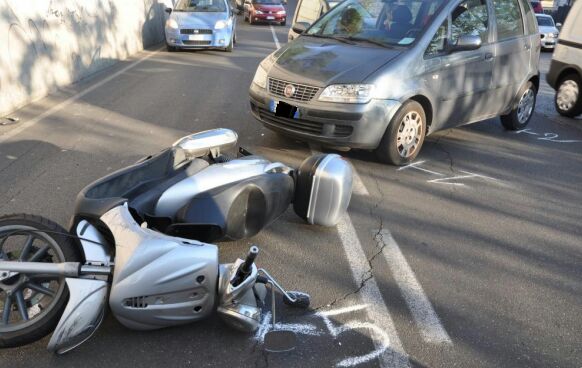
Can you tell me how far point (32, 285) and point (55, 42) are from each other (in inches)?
296

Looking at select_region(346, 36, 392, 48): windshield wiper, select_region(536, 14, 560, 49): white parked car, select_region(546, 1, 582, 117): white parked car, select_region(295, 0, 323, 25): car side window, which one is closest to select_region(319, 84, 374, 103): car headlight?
select_region(346, 36, 392, 48): windshield wiper

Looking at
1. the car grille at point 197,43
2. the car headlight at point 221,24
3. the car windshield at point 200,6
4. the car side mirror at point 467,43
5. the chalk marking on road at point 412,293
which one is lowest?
the chalk marking on road at point 412,293

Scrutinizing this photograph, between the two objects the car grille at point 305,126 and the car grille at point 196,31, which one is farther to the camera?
the car grille at point 196,31

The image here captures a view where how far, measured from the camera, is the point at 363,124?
16.3 feet

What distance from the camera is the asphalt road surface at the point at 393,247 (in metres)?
2.72

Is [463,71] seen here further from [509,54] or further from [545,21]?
[545,21]

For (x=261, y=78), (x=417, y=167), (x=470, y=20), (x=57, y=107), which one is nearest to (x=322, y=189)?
(x=417, y=167)

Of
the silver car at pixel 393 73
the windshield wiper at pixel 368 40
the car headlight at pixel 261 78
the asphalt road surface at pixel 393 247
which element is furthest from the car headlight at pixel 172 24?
the windshield wiper at pixel 368 40

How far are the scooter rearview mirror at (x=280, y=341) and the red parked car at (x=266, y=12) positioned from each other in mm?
24189

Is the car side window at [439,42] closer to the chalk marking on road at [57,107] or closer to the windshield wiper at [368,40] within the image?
the windshield wiper at [368,40]

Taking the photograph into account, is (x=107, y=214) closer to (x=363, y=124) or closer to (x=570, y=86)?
(x=363, y=124)

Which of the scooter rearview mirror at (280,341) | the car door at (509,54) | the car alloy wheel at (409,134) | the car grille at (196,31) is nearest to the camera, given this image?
the scooter rearview mirror at (280,341)

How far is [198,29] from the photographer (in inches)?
525

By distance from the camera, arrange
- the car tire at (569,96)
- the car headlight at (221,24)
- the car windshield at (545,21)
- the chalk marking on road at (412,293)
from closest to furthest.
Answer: the chalk marking on road at (412,293), the car tire at (569,96), the car headlight at (221,24), the car windshield at (545,21)
